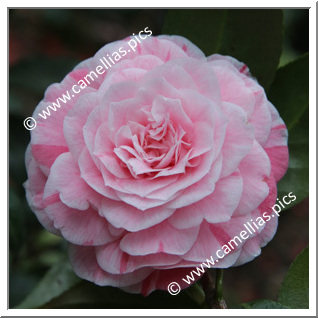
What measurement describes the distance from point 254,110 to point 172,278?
281mm

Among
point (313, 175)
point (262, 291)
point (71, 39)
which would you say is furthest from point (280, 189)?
point (71, 39)

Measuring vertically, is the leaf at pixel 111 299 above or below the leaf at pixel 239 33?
below

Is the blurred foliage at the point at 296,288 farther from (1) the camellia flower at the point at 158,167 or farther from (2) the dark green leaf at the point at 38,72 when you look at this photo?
(2) the dark green leaf at the point at 38,72

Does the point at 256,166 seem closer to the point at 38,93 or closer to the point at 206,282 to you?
the point at 206,282

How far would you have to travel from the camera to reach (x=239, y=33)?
0.86 metres

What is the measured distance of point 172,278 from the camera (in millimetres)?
729

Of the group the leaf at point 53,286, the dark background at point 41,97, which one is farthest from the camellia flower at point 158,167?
the dark background at point 41,97

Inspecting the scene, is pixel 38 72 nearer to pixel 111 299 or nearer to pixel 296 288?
pixel 111 299

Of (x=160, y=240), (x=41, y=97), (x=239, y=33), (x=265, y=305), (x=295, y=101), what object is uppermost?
(x=41, y=97)

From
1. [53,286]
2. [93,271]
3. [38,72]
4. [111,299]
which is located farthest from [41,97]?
[93,271]

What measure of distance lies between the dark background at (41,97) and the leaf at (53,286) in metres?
0.18

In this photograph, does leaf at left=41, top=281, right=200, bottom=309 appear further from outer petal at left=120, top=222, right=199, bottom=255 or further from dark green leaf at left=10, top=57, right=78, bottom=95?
dark green leaf at left=10, top=57, right=78, bottom=95

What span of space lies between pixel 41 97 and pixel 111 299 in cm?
113

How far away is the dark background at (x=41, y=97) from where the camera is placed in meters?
1.46
